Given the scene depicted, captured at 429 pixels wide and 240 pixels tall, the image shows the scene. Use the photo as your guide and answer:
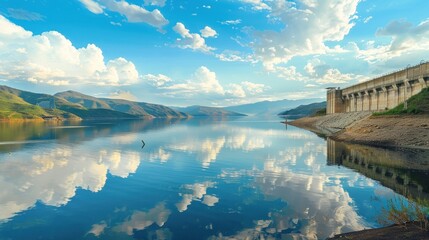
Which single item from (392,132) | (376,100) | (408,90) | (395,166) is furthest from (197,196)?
(376,100)

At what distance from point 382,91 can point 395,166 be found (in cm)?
7219

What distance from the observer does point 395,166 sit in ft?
120

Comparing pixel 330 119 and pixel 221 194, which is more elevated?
pixel 330 119

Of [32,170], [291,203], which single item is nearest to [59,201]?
[32,170]

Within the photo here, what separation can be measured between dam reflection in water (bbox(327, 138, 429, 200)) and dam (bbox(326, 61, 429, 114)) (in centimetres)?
3825

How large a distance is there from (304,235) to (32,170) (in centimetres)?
3604

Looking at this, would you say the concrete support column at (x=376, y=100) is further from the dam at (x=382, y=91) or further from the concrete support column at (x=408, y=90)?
the concrete support column at (x=408, y=90)

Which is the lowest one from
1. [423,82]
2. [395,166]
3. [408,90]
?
[395,166]

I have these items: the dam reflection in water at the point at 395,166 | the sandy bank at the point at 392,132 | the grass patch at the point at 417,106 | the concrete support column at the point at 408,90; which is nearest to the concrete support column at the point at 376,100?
the concrete support column at the point at 408,90

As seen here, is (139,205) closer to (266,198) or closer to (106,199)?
(106,199)

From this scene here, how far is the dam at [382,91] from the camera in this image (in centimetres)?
7756

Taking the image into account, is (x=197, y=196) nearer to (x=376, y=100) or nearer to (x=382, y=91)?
(x=382, y=91)

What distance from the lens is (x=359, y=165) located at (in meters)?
39.3

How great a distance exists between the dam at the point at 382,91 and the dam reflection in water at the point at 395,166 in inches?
1506
